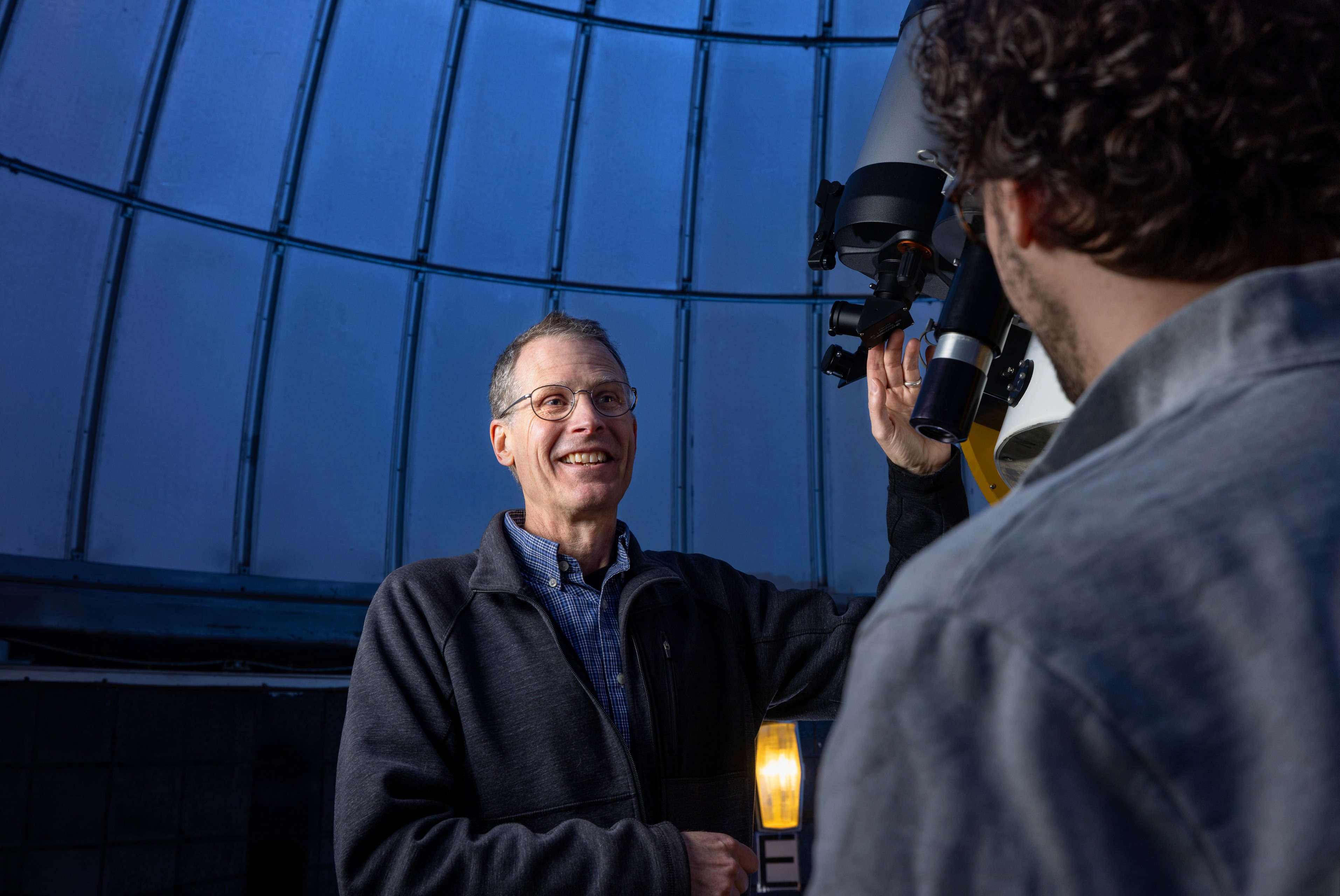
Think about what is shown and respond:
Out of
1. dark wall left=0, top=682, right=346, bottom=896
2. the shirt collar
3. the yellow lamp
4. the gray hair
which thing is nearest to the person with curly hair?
the shirt collar

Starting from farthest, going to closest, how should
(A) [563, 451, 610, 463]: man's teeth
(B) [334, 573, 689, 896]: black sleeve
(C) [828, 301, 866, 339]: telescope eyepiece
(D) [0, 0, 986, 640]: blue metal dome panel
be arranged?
(D) [0, 0, 986, 640]: blue metal dome panel, (A) [563, 451, 610, 463]: man's teeth, (C) [828, 301, 866, 339]: telescope eyepiece, (B) [334, 573, 689, 896]: black sleeve

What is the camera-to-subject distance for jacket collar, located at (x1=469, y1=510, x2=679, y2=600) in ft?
7.46

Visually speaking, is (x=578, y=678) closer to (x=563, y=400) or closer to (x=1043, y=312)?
(x=563, y=400)

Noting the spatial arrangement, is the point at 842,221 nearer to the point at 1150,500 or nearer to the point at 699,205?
the point at 1150,500

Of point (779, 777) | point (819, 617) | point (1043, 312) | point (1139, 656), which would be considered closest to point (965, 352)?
point (1043, 312)

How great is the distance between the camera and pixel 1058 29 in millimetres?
899

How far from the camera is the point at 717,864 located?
6.35 feet

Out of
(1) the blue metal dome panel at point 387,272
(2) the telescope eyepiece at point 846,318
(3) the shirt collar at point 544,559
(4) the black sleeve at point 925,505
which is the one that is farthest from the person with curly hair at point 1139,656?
(1) the blue metal dome panel at point 387,272

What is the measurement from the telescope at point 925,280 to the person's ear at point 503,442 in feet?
3.14

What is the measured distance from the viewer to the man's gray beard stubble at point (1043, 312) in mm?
928

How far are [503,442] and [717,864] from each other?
1.37 metres

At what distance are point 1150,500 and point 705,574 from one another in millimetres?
1988

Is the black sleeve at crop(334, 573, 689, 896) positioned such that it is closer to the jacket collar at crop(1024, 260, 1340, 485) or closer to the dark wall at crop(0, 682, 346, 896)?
the jacket collar at crop(1024, 260, 1340, 485)

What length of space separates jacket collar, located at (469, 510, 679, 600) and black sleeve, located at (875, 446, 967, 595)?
1.89 feet
